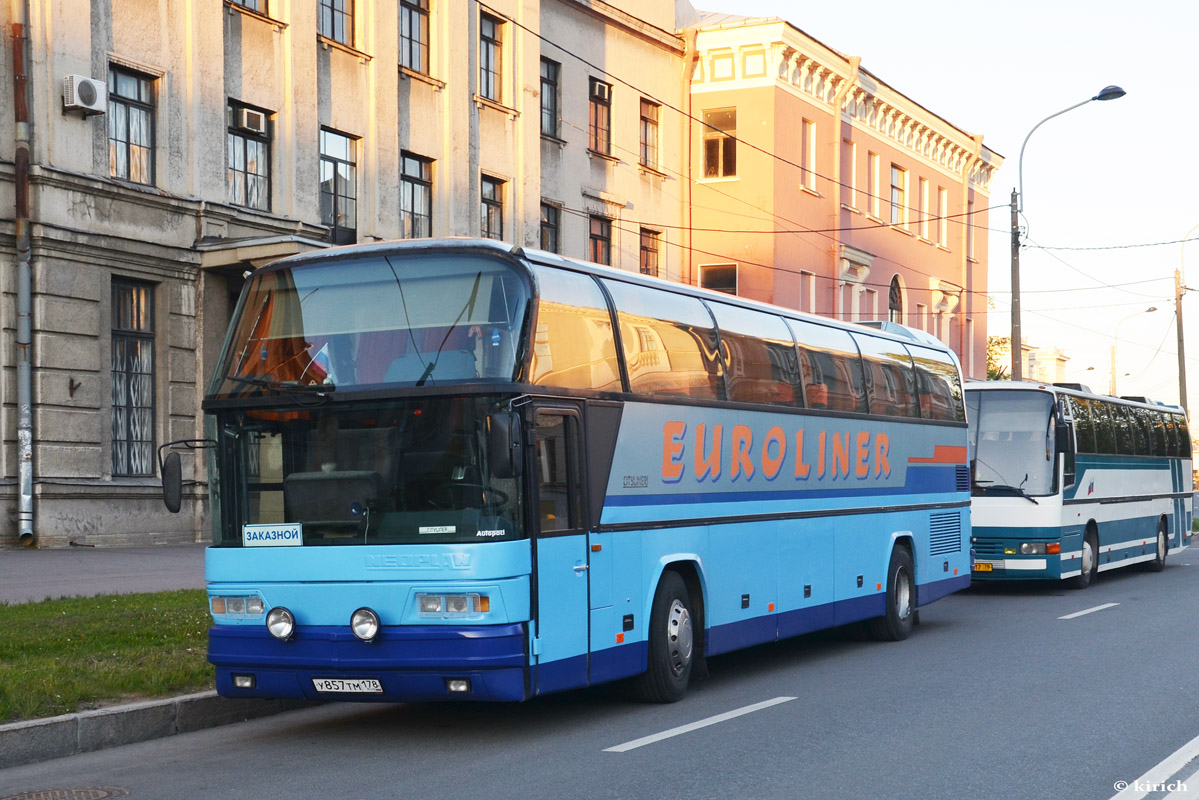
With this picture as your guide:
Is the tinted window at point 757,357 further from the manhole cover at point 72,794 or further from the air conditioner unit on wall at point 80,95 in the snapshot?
the air conditioner unit on wall at point 80,95

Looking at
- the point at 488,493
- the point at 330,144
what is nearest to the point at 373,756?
the point at 488,493

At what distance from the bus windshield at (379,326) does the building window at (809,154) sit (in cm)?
3090

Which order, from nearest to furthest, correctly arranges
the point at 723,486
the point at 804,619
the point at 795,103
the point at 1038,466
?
1. the point at 723,486
2. the point at 804,619
3. the point at 1038,466
4. the point at 795,103

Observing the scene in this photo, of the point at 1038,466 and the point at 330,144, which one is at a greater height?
the point at 330,144

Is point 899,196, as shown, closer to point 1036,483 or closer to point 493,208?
point 493,208

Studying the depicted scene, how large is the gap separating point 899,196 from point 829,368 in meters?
33.8

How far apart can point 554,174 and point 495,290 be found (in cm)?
2243

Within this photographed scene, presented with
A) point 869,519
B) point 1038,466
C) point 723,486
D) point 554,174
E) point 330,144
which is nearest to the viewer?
point 723,486

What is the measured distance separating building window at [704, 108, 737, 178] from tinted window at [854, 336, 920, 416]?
22.0m

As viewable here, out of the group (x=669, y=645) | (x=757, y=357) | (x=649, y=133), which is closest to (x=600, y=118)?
(x=649, y=133)

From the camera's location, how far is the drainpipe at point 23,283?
62.3ft

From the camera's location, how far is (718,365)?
11289 millimetres

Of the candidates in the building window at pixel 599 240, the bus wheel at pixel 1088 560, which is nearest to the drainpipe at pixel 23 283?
the bus wheel at pixel 1088 560

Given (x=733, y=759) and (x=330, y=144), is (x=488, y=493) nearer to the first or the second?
(x=733, y=759)
